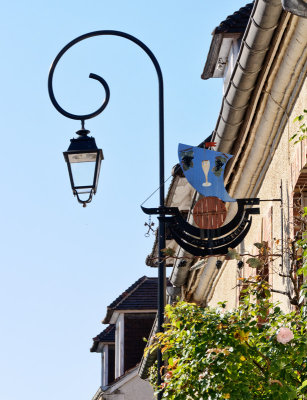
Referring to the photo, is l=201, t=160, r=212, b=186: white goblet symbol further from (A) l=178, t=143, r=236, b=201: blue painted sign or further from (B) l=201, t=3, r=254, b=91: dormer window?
(B) l=201, t=3, r=254, b=91: dormer window

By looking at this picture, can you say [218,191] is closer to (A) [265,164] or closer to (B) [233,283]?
(A) [265,164]

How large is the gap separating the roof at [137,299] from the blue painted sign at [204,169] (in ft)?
66.6

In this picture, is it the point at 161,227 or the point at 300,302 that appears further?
the point at 161,227

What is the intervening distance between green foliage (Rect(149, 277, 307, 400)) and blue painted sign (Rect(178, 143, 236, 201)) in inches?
64.2

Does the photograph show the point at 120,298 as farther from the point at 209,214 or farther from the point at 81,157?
the point at 209,214

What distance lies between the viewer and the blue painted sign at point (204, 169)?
10.3m

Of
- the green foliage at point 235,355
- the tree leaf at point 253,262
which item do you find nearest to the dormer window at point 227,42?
the tree leaf at point 253,262

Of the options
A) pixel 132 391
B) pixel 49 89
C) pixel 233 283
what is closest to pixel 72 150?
pixel 49 89

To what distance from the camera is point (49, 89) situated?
11.6 metres

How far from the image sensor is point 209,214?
10.8m

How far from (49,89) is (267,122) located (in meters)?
2.29

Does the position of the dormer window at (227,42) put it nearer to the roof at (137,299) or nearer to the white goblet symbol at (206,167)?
the white goblet symbol at (206,167)

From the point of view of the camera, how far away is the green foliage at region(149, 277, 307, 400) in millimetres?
7477

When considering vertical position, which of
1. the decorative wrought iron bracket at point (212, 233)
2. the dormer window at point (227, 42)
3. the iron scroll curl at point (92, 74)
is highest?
the dormer window at point (227, 42)
